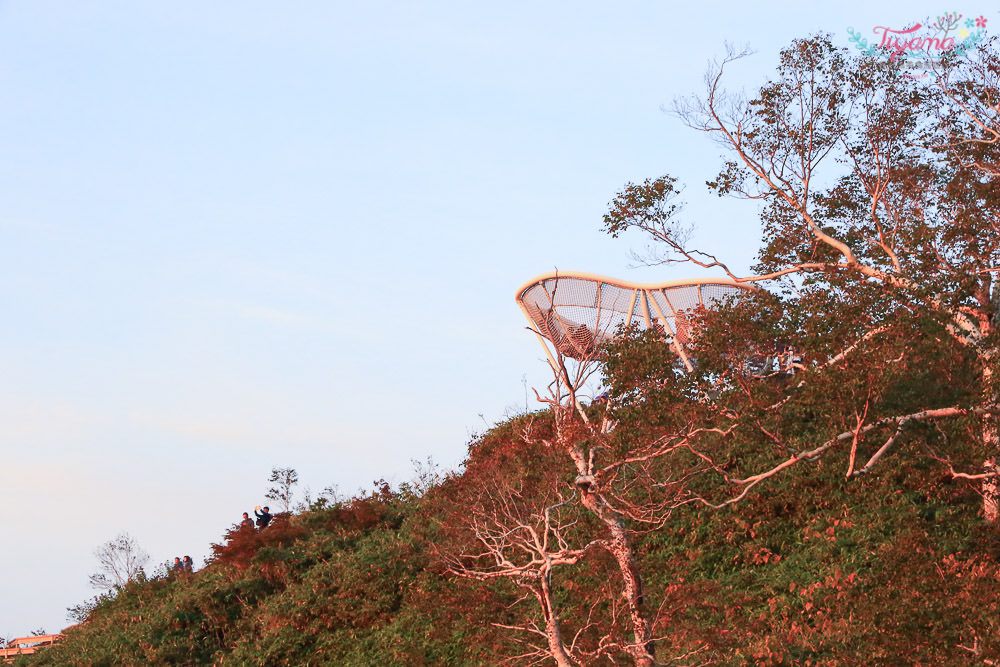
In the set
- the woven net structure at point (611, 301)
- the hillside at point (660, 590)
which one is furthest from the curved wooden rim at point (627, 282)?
the hillside at point (660, 590)

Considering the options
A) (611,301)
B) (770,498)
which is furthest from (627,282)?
(770,498)

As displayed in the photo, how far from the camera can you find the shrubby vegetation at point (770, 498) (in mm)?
11875

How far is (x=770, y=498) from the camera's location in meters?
18.1

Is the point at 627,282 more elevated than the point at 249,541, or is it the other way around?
the point at 627,282

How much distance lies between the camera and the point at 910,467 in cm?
1719

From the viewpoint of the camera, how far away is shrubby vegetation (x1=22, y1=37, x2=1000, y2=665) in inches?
468

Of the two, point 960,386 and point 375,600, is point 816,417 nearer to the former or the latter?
point 960,386

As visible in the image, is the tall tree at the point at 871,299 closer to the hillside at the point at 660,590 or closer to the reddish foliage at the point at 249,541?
the hillside at the point at 660,590

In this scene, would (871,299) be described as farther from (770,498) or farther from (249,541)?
(249,541)

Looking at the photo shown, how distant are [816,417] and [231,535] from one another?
46.0ft

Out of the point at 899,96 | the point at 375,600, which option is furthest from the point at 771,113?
the point at 375,600

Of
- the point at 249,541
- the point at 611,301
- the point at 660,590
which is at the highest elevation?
the point at 611,301

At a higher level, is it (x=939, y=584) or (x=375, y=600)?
(x=375, y=600)

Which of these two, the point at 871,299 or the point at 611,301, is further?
the point at 611,301
